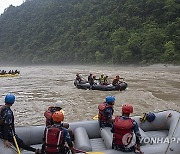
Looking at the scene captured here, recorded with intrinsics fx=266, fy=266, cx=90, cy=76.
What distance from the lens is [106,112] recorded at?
5.86 m

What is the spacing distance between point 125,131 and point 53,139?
130 centimetres

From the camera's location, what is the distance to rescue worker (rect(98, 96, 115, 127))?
5.77m

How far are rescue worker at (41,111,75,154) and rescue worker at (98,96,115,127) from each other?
1.70 meters

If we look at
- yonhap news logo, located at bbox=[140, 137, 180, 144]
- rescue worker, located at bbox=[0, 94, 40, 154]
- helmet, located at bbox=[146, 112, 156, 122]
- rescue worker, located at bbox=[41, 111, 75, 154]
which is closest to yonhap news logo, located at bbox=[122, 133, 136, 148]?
yonhap news logo, located at bbox=[140, 137, 180, 144]

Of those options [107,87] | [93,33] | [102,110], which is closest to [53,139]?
[102,110]

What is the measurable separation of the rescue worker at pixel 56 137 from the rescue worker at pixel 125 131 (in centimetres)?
97

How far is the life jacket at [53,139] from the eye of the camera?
4.13 m

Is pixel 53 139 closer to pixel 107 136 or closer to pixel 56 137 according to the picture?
pixel 56 137

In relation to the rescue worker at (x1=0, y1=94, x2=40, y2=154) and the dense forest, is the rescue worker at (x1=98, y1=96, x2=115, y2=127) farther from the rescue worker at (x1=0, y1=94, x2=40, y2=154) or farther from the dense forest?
the dense forest

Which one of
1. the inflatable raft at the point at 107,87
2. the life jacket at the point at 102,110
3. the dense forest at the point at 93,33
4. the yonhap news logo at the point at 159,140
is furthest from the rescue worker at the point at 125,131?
the dense forest at the point at 93,33

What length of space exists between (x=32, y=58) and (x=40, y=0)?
45108 millimetres

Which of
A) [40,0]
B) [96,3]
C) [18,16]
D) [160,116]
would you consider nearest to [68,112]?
[160,116]

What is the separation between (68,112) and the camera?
10.8m

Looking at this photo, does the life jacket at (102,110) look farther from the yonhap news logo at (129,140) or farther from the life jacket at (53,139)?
the life jacket at (53,139)
